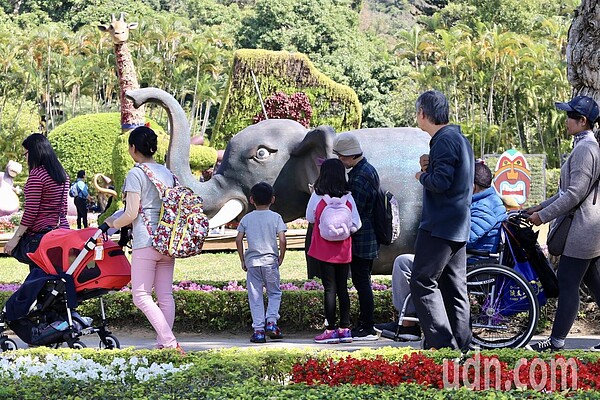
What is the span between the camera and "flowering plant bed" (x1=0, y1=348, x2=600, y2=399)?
5133 millimetres

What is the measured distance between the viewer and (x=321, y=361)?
578 centimetres

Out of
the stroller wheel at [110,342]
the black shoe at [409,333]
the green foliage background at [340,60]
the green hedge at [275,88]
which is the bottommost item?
the stroller wheel at [110,342]

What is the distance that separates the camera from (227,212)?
970 centimetres

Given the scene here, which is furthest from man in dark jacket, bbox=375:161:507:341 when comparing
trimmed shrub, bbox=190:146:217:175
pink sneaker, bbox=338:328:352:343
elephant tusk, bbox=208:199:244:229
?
trimmed shrub, bbox=190:146:217:175

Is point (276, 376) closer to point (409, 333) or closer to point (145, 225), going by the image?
point (145, 225)

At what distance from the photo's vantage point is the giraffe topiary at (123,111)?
72.7ft

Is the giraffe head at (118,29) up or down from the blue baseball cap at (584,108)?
up

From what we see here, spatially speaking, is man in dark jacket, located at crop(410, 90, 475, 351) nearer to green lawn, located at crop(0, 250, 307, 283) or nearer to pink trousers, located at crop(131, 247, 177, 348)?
pink trousers, located at crop(131, 247, 177, 348)

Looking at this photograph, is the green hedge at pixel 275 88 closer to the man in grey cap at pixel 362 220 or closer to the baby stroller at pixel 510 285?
the man in grey cap at pixel 362 220

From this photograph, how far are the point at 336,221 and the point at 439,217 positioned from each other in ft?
5.89

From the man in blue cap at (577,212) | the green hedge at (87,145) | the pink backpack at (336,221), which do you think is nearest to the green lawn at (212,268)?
the pink backpack at (336,221)

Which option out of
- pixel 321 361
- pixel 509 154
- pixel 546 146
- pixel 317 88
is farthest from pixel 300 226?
pixel 546 146

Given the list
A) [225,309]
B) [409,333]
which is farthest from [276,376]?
[225,309]

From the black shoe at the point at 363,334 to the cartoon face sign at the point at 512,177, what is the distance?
1215cm
